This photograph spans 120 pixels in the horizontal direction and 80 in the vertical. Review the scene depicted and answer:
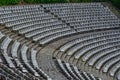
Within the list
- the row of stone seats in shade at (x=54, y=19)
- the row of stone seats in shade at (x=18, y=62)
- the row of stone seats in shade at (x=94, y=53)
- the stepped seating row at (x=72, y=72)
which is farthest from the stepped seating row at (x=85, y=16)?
the stepped seating row at (x=72, y=72)

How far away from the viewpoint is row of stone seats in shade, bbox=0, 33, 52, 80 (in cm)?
2608

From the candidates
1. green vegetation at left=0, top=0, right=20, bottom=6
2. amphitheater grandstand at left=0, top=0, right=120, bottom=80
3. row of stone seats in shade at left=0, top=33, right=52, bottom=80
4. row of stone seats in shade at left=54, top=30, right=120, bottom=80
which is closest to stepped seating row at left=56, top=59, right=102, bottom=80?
amphitheater grandstand at left=0, top=0, right=120, bottom=80

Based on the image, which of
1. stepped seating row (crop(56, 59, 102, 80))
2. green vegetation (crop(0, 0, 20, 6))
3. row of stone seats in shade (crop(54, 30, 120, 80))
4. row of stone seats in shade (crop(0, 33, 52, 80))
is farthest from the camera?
green vegetation (crop(0, 0, 20, 6))

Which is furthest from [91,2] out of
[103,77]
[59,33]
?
[103,77]

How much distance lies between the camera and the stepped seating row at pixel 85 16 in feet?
175

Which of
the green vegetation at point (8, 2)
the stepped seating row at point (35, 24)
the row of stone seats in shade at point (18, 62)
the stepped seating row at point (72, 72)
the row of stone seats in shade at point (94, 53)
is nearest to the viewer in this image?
the row of stone seats in shade at point (18, 62)

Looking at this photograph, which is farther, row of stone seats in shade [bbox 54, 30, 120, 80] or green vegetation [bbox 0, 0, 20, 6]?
green vegetation [bbox 0, 0, 20, 6]

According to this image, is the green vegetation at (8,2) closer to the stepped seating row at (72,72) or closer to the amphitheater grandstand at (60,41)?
the amphitheater grandstand at (60,41)

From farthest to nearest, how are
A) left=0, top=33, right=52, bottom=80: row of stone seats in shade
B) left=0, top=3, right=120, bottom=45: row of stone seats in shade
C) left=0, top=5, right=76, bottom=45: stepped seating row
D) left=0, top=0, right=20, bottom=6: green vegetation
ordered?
1. left=0, top=0, right=20, bottom=6: green vegetation
2. left=0, top=3, right=120, bottom=45: row of stone seats in shade
3. left=0, top=5, right=76, bottom=45: stepped seating row
4. left=0, top=33, right=52, bottom=80: row of stone seats in shade

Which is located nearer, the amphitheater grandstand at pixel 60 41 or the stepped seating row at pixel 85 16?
the amphitheater grandstand at pixel 60 41

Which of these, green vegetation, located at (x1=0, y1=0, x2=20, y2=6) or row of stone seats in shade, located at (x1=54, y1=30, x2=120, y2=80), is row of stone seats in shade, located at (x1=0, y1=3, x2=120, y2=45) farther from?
green vegetation, located at (x1=0, y1=0, x2=20, y2=6)

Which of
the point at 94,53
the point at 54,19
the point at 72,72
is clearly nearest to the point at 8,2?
the point at 54,19

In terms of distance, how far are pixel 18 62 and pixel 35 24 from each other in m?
15.9

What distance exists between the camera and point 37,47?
1660 inches
